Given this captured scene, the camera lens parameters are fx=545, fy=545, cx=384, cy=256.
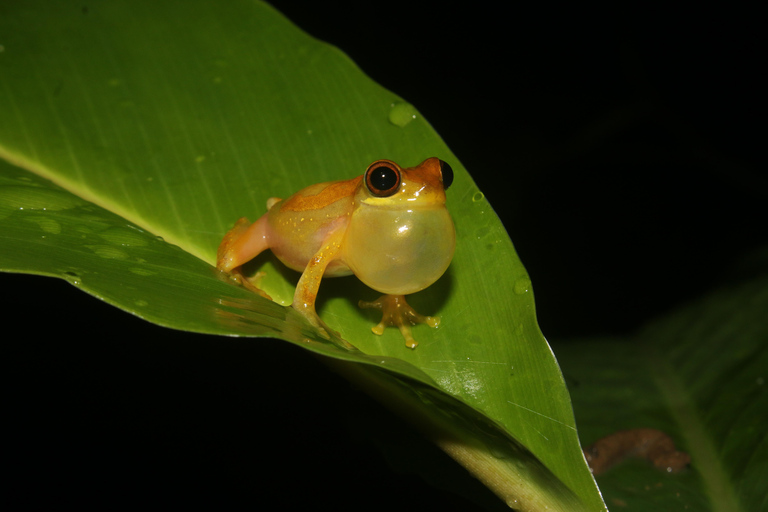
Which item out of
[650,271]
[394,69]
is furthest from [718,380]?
[394,69]

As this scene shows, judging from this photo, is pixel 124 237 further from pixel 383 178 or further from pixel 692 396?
pixel 692 396

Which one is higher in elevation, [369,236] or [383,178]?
[383,178]

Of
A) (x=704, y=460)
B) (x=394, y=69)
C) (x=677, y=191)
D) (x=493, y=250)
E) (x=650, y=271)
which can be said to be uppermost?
(x=394, y=69)

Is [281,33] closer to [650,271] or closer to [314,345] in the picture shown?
[314,345]

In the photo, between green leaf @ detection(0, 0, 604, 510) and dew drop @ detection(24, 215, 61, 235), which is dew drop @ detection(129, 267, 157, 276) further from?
dew drop @ detection(24, 215, 61, 235)

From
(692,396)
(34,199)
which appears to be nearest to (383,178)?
(34,199)

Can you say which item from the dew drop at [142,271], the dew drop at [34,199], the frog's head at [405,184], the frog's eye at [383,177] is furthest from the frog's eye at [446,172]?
the dew drop at [34,199]

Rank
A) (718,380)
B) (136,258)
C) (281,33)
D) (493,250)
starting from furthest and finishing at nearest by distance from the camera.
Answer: (718,380) < (281,33) < (493,250) < (136,258)

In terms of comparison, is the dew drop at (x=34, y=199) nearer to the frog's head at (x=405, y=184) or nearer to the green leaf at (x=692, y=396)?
the frog's head at (x=405, y=184)
